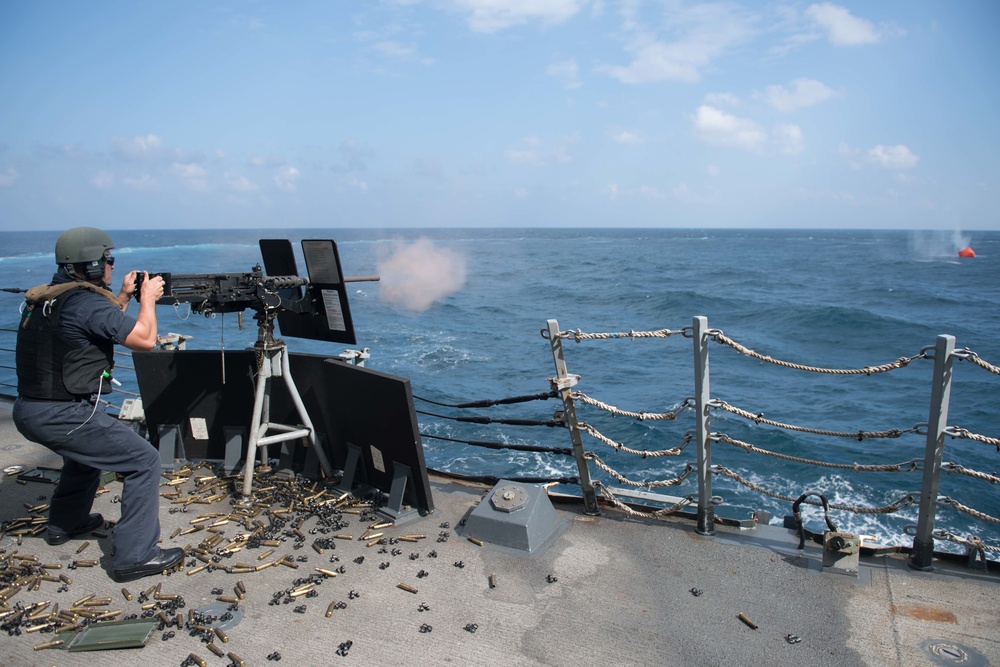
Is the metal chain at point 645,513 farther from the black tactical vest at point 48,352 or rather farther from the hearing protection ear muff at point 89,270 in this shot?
the hearing protection ear muff at point 89,270

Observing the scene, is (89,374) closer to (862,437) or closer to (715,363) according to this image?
(862,437)

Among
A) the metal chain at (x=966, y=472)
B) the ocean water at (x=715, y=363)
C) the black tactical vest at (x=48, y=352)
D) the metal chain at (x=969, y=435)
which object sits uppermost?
the black tactical vest at (x=48, y=352)

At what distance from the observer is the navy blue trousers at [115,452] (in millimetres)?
4355

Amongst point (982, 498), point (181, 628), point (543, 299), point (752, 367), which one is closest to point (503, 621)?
point (181, 628)

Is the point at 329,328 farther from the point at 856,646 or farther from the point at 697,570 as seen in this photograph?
the point at 856,646

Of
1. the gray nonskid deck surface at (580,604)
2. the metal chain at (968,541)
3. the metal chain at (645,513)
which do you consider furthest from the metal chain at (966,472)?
the metal chain at (645,513)

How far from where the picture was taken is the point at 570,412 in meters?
5.12

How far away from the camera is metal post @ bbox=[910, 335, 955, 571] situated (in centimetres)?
391

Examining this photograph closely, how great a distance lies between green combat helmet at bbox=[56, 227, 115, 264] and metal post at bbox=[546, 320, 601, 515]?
3.07 m

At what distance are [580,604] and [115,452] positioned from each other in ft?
10.7

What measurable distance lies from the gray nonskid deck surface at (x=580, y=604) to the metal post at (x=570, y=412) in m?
0.23

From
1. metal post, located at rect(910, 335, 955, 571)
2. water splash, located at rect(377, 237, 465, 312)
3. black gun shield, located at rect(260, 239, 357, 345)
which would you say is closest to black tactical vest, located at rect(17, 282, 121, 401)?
black gun shield, located at rect(260, 239, 357, 345)

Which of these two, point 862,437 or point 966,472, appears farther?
point 862,437

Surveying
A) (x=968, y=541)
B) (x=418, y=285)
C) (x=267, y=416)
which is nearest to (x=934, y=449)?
(x=968, y=541)
